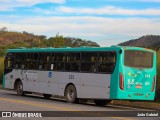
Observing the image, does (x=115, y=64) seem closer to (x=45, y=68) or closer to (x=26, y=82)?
(x=45, y=68)

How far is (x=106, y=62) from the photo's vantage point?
19.5 meters

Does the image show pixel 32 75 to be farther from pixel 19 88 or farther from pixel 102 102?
pixel 102 102

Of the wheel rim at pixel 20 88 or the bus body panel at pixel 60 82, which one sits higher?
the bus body panel at pixel 60 82

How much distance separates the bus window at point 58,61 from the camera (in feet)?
73.2

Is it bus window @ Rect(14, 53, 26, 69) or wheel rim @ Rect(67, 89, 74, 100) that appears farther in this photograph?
bus window @ Rect(14, 53, 26, 69)

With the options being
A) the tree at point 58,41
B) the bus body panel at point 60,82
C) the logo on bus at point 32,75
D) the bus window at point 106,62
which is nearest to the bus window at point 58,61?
the bus body panel at point 60,82

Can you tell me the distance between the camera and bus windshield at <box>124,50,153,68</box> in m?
19.0

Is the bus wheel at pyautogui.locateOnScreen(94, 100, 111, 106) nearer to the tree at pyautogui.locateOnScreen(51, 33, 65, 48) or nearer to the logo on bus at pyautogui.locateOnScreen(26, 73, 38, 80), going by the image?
the logo on bus at pyautogui.locateOnScreen(26, 73, 38, 80)

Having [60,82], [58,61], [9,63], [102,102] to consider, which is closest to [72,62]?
[58,61]

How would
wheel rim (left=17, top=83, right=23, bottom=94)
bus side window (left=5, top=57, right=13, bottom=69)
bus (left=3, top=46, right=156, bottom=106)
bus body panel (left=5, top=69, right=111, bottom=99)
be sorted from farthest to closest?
bus side window (left=5, top=57, right=13, bottom=69) → wheel rim (left=17, top=83, right=23, bottom=94) → bus body panel (left=5, top=69, right=111, bottom=99) → bus (left=3, top=46, right=156, bottom=106)

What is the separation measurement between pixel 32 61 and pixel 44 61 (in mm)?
1261

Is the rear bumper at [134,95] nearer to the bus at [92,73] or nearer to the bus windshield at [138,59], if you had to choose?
the bus at [92,73]

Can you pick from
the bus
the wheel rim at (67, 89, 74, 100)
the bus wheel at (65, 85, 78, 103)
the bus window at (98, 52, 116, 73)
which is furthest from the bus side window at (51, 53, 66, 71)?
the bus window at (98, 52, 116, 73)

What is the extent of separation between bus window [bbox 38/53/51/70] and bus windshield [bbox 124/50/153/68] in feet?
18.6
